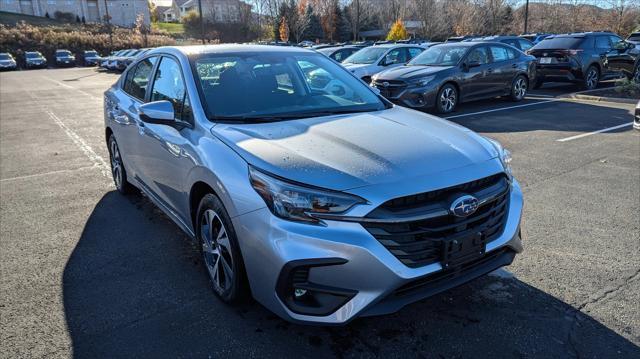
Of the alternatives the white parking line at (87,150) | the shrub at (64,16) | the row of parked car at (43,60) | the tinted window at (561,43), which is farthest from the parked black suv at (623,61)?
the shrub at (64,16)

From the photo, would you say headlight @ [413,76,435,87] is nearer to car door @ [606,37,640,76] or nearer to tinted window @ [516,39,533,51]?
car door @ [606,37,640,76]

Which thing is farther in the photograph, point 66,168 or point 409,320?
point 66,168

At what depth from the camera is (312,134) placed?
3.19 metres

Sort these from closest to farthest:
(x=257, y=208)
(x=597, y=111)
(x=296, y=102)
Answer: (x=257, y=208), (x=296, y=102), (x=597, y=111)

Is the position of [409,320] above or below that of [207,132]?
below

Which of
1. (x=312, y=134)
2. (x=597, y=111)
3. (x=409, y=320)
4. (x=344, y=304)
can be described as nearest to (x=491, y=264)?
(x=409, y=320)

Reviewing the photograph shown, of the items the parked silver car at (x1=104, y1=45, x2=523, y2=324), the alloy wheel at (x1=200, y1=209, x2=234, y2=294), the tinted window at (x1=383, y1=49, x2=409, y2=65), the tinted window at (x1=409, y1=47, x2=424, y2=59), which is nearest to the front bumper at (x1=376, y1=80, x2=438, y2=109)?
the tinted window at (x1=383, y1=49, x2=409, y2=65)

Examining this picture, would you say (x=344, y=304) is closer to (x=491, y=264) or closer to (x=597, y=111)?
(x=491, y=264)

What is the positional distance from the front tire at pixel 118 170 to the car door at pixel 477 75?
329 inches

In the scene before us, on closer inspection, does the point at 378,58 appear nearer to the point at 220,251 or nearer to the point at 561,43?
the point at 561,43

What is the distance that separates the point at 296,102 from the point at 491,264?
73.9 inches

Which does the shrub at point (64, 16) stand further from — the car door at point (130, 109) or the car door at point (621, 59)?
the car door at point (130, 109)

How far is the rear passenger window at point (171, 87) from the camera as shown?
3714mm

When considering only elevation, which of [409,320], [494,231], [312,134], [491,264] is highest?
A: [312,134]
